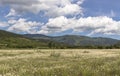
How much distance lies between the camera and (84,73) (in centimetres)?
1659

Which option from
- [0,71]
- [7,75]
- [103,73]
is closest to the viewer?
[7,75]

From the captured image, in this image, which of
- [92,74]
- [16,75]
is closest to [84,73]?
[92,74]

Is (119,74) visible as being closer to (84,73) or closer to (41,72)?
(84,73)

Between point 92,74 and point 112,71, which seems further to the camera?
point 112,71

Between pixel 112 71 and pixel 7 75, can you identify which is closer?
pixel 7 75

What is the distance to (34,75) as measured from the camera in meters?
16.5

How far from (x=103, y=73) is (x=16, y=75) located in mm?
5071

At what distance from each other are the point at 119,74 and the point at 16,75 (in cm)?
580

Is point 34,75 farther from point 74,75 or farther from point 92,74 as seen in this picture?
point 92,74

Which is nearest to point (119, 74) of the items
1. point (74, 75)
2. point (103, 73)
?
point (103, 73)

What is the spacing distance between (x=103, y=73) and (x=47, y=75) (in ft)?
11.0

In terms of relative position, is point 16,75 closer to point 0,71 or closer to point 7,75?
point 7,75

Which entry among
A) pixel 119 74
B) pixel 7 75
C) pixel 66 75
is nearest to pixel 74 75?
pixel 66 75

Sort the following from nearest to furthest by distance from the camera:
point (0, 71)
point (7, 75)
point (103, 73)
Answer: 1. point (7, 75)
2. point (103, 73)
3. point (0, 71)
